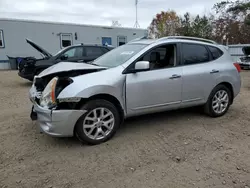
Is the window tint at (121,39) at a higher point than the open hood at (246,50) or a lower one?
higher

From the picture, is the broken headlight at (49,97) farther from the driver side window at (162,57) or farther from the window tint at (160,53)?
the driver side window at (162,57)

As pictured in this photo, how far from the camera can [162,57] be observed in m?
4.34

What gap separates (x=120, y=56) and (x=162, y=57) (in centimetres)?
86

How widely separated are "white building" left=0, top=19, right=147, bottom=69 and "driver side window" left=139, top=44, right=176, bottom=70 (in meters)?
13.6

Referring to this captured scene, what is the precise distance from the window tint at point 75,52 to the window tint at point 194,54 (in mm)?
5535

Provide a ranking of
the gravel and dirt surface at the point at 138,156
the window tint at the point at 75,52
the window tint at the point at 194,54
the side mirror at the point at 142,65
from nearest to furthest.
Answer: the gravel and dirt surface at the point at 138,156 → the side mirror at the point at 142,65 → the window tint at the point at 194,54 → the window tint at the point at 75,52

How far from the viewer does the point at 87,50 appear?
9.09 meters

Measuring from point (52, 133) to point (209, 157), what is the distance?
2.27m

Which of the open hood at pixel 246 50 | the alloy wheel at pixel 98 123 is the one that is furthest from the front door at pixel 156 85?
the open hood at pixel 246 50

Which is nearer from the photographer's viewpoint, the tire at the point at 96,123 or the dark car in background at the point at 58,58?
the tire at the point at 96,123

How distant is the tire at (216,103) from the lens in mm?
4537

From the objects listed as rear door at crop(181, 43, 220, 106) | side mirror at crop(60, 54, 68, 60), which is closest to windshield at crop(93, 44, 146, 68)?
rear door at crop(181, 43, 220, 106)

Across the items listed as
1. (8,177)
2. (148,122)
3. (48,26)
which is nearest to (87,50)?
(148,122)

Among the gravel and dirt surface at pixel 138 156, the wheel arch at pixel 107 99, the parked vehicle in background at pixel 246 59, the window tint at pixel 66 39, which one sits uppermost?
the window tint at pixel 66 39
